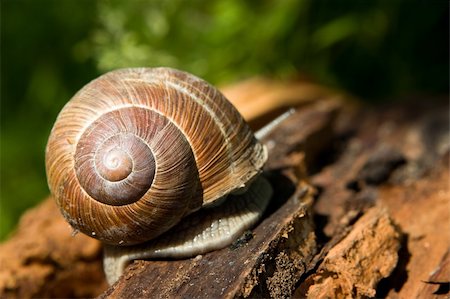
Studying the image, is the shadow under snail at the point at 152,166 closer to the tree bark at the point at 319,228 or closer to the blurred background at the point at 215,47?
the tree bark at the point at 319,228

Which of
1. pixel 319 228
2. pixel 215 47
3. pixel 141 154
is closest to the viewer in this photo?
pixel 141 154

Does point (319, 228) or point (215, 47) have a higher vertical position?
point (215, 47)

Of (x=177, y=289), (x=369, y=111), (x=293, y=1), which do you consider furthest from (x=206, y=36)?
(x=177, y=289)

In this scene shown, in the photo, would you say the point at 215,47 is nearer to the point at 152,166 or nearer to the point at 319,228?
the point at 319,228

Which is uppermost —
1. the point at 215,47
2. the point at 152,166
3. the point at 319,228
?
the point at 215,47

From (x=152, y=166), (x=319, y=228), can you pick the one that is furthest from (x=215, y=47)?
(x=152, y=166)
